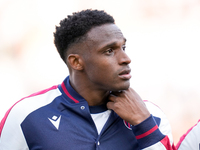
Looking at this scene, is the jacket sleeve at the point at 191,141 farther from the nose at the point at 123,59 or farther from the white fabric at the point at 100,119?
the nose at the point at 123,59

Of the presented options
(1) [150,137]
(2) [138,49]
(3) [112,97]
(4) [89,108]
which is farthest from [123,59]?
(2) [138,49]

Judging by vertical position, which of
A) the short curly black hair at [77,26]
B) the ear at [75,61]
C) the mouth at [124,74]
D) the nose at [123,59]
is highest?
the short curly black hair at [77,26]

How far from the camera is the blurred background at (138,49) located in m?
5.37

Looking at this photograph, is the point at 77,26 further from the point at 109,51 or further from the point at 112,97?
the point at 112,97

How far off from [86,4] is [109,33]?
418 cm

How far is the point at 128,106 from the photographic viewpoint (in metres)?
1.98

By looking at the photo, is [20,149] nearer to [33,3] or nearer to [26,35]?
[26,35]

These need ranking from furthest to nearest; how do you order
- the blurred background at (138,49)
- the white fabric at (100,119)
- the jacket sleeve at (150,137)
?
the blurred background at (138,49), the white fabric at (100,119), the jacket sleeve at (150,137)

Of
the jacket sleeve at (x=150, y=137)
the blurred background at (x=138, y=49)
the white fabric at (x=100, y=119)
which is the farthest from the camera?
the blurred background at (x=138, y=49)

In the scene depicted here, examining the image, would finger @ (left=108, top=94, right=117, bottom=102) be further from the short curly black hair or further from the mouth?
the short curly black hair

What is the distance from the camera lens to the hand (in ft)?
6.34

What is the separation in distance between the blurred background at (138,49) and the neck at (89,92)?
130 inches

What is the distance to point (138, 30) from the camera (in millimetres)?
5973

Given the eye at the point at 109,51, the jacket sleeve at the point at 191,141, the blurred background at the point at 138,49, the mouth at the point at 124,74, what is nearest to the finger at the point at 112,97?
the mouth at the point at 124,74
